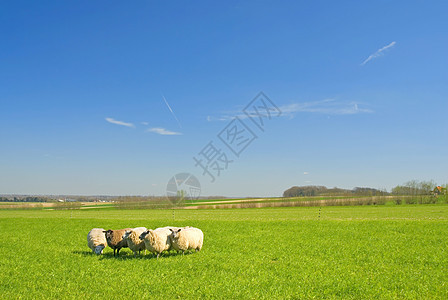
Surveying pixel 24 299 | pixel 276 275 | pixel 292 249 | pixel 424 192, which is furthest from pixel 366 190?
pixel 24 299

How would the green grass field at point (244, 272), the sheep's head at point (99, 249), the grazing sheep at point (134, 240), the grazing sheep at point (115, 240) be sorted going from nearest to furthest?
the green grass field at point (244, 272) < the grazing sheep at point (134, 240) < the grazing sheep at point (115, 240) < the sheep's head at point (99, 249)

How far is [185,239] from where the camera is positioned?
14.1 metres

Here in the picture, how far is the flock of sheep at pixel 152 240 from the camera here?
13.6m

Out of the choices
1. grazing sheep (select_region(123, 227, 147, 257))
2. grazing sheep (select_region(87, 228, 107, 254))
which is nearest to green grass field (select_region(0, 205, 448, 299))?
grazing sheep (select_region(123, 227, 147, 257))

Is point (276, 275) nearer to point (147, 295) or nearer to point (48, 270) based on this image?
point (147, 295)

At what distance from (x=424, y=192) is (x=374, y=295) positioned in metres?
76.0

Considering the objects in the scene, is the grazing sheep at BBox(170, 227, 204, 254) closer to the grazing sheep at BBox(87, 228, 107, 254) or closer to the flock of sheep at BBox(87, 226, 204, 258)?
the flock of sheep at BBox(87, 226, 204, 258)

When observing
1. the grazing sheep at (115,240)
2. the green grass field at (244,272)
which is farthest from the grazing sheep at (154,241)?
the grazing sheep at (115,240)

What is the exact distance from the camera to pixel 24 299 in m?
8.64

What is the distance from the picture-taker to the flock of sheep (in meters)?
13.6

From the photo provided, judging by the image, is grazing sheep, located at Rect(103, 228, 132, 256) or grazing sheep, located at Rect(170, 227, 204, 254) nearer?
grazing sheep, located at Rect(170, 227, 204, 254)

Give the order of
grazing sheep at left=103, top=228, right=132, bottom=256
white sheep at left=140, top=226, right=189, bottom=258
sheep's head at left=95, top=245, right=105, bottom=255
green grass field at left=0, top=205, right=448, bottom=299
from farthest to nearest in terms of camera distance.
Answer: sheep's head at left=95, top=245, right=105, bottom=255
grazing sheep at left=103, top=228, right=132, bottom=256
white sheep at left=140, top=226, right=189, bottom=258
green grass field at left=0, top=205, right=448, bottom=299

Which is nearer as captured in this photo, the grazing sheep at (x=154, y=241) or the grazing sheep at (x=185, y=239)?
the grazing sheep at (x=154, y=241)

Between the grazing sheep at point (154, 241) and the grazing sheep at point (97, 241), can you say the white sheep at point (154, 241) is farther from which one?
the grazing sheep at point (97, 241)
